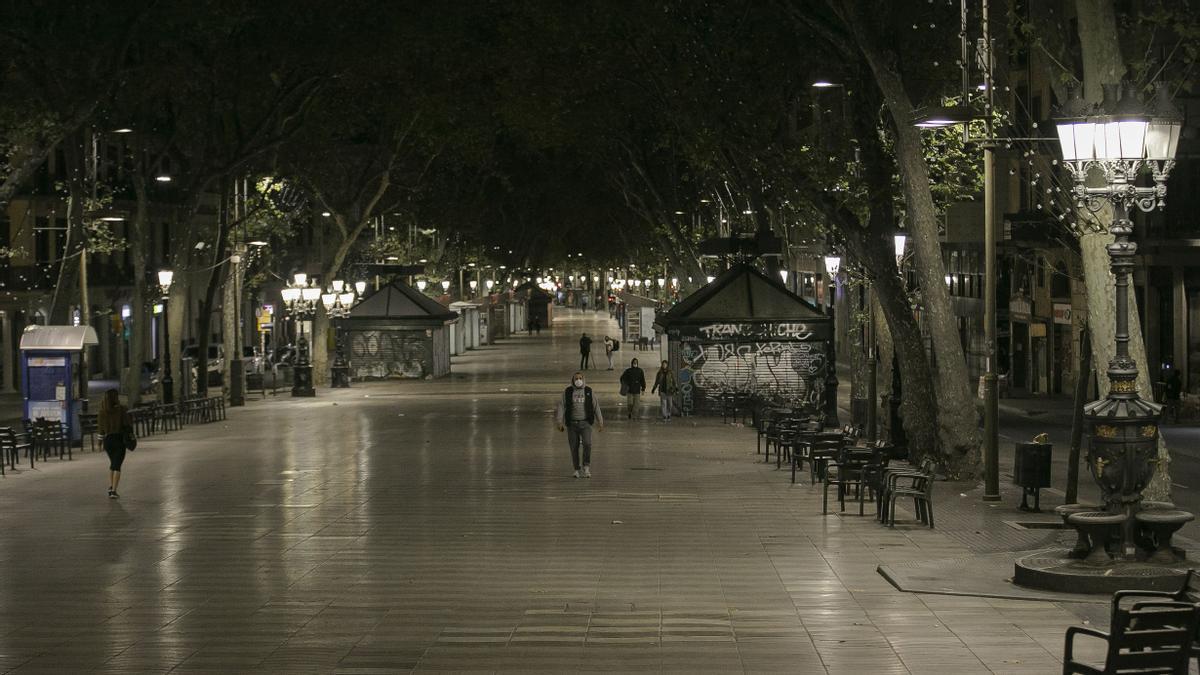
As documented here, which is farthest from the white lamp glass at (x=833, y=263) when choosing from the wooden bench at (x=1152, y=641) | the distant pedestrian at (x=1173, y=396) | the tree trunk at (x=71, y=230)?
the wooden bench at (x=1152, y=641)

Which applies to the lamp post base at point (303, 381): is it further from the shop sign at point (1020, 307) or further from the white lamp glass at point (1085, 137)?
the white lamp glass at point (1085, 137)

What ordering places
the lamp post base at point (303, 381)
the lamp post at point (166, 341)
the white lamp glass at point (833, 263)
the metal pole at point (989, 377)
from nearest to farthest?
the metal pole at point (989, 377) → the white lamp glass at point (833, 263) → the lamp post at point (166, 341) → the lamp post base at point (303, 381)

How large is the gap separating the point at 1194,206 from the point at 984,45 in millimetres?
25574

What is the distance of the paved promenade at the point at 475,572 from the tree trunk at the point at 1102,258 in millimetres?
2394

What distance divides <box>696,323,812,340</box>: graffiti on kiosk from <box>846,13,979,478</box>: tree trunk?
1753 cm

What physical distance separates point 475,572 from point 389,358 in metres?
47.4

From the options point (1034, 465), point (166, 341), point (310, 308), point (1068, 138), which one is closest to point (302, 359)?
point (310, 308)

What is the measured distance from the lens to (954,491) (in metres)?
26.4

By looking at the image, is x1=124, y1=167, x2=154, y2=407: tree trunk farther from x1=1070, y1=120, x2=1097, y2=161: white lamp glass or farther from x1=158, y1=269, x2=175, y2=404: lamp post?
x1=1070, y1=120, x2=1097, y2=161: white lamp glass

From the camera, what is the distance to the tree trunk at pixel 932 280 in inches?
1041

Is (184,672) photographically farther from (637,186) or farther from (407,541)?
(637,186)

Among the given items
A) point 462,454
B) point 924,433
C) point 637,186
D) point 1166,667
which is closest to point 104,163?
point 637,186

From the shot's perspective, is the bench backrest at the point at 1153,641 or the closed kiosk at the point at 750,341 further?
the closed kiosk at the point at 750,341

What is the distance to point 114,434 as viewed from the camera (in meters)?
26.2
